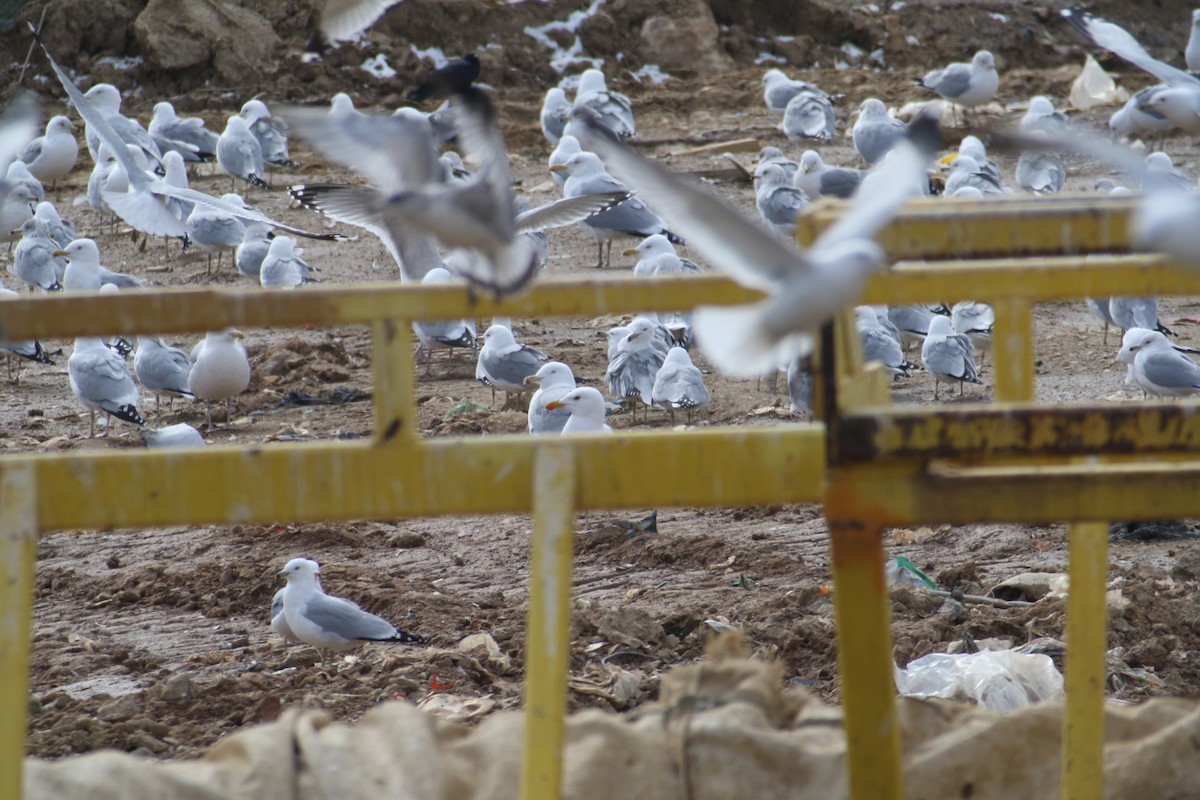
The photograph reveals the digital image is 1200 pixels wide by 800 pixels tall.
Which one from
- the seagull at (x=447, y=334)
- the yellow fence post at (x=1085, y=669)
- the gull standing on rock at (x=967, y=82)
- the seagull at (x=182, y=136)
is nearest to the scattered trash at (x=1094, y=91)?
the gull standing on rock at (x=967, y=82)

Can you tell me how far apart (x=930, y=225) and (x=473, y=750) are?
1588mm

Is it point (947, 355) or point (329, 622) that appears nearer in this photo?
point (329, 622)

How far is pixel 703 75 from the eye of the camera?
63.0 feet

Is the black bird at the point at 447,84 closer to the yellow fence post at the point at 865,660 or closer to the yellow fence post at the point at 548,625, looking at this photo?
the yellow fence post at the point at 548,625

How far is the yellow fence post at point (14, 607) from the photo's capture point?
2.43m

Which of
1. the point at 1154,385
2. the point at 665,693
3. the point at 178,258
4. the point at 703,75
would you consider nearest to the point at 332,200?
the point at 665,693

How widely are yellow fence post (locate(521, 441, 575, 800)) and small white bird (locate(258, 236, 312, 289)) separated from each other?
7664 millimetres

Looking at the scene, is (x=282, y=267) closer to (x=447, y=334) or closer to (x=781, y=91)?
(x=447, y=334)

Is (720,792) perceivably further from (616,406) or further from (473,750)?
(616,406)

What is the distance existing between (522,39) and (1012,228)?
17.1 meters

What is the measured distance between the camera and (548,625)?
2539 mm

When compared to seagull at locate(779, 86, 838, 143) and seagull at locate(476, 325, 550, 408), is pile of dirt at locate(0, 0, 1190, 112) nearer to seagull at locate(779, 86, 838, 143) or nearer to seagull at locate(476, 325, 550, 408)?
seagull at locate(779, 86, 838, 143)

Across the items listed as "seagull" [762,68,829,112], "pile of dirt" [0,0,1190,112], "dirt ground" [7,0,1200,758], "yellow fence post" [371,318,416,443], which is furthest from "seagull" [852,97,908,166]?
"yellow fence post" [371,318,416,443]

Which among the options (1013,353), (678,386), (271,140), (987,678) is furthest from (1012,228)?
(271,140)
